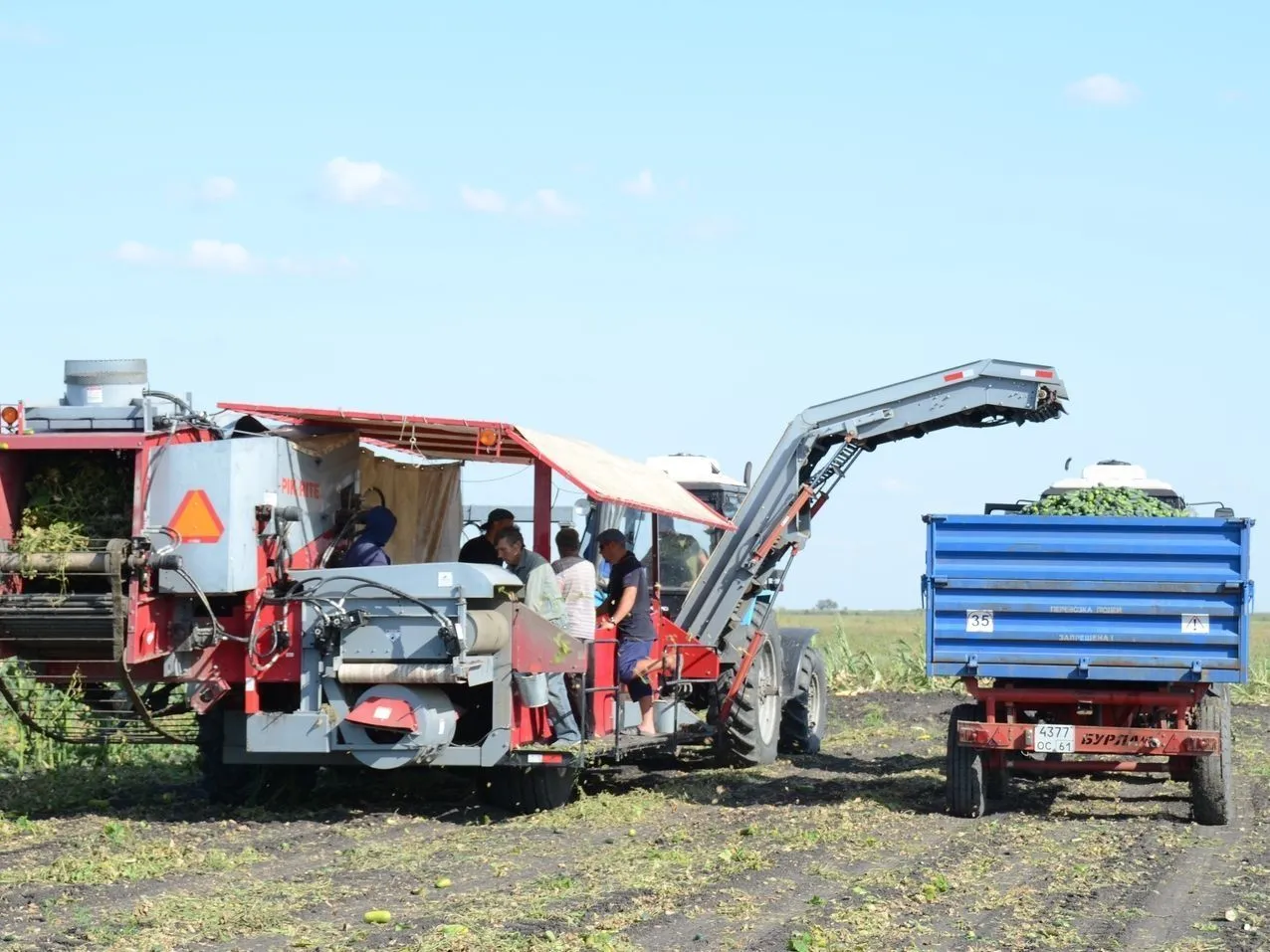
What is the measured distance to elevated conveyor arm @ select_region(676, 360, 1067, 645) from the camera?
48.7ft

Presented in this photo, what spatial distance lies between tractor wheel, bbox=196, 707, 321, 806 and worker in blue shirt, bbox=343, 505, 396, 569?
4.52 feet

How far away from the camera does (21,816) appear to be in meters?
11.6

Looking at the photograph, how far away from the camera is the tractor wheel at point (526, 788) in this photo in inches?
477

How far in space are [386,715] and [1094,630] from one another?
16.0 feet

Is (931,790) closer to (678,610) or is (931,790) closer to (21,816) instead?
(678,610)

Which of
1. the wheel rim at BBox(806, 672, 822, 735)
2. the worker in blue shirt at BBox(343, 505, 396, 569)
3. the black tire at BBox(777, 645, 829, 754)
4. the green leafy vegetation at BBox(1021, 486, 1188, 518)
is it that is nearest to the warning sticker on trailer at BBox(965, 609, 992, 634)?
the green leafy vegetation at BBox(1021, 486, 1188, 518)

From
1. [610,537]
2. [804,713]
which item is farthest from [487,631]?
[804,713]

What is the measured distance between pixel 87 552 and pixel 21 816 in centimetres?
214

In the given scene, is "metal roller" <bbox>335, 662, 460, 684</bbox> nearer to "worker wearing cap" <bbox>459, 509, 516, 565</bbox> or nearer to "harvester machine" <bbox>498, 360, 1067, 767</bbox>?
"worker wearing cap" <bbox>459, 509, 516, 565</bbox>

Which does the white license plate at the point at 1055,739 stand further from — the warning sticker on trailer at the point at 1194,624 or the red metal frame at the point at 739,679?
the red metal frame at the point at 739,679

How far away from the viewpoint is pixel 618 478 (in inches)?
501

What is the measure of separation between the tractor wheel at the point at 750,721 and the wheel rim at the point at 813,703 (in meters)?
1.10

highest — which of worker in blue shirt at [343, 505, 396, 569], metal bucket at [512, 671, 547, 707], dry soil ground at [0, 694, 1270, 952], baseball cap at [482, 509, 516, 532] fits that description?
baseball cap at [482, 509, 516, 532]

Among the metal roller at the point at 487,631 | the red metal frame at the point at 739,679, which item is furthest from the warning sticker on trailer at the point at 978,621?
the red metal frame at the point at 739,679
